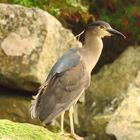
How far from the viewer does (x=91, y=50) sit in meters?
6.85

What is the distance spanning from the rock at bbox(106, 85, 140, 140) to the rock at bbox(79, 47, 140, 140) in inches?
15.5

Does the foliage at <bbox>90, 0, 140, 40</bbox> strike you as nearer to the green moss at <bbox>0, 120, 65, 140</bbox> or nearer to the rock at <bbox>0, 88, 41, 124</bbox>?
the rock at <bbox>0, 88, 41, 124</bbox>

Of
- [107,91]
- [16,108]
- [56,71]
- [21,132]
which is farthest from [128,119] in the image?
[21,132]

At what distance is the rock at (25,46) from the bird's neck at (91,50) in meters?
1.91

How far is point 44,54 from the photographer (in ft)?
29.2

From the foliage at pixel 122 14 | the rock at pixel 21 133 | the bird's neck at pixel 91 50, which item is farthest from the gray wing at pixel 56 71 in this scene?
the foliage at pixel 122 14

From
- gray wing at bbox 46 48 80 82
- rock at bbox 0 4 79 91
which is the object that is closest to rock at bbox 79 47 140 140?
rock at bbox 0 4 79 91

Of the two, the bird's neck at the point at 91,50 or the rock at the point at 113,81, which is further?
the rock at the point at 113,81

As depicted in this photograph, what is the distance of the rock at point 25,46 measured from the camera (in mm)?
8805

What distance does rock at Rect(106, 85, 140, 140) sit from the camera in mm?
8828

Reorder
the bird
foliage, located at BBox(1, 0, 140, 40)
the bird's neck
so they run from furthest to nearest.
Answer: foliage, located at BBox(1, 0, 140, 40) → the bird's neck → the bird

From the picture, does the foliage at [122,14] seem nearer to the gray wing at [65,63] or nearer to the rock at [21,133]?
the gray wing at [65,63]

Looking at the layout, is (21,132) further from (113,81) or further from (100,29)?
(113,81)

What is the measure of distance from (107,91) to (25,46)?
2487 mm
